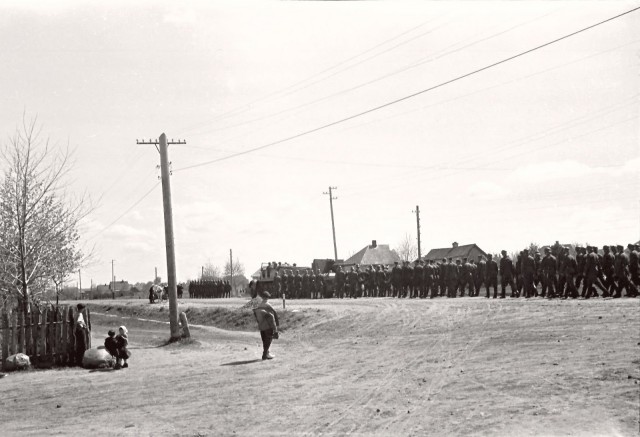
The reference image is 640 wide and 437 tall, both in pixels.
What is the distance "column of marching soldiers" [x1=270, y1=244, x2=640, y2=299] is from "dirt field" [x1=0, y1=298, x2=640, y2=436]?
107 inches

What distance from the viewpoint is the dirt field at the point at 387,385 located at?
27.8ft

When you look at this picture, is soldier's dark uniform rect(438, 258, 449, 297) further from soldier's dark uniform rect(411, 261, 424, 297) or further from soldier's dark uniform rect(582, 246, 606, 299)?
soldier's dark uniform rect(582, 246, 606, 299)

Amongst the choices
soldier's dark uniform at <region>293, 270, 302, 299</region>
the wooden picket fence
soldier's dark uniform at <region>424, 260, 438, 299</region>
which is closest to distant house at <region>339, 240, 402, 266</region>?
soldier's dark uniform at <region>293, 270, 302, 299</region>

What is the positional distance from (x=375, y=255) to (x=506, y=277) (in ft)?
182

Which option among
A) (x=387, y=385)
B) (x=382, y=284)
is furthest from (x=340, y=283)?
(x=387, y=385)

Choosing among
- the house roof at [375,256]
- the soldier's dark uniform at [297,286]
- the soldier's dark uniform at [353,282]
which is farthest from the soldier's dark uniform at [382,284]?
the house roof at [375,256]

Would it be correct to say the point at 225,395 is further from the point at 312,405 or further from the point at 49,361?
the point at 49,361

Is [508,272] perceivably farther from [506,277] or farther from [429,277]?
[429,277]

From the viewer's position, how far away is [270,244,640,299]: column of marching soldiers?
73.9 ft

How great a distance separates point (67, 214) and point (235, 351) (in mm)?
6575

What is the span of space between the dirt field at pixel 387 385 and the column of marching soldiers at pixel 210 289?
44.7 m

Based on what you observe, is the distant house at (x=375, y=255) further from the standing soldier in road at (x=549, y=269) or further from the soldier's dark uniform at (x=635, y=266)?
the soldier's dark uniform at (x=635, y=266)

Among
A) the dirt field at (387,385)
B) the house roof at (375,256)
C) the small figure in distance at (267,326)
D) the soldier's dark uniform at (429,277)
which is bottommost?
the dirt field at (387,385)

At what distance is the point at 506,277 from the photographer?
2702cm
